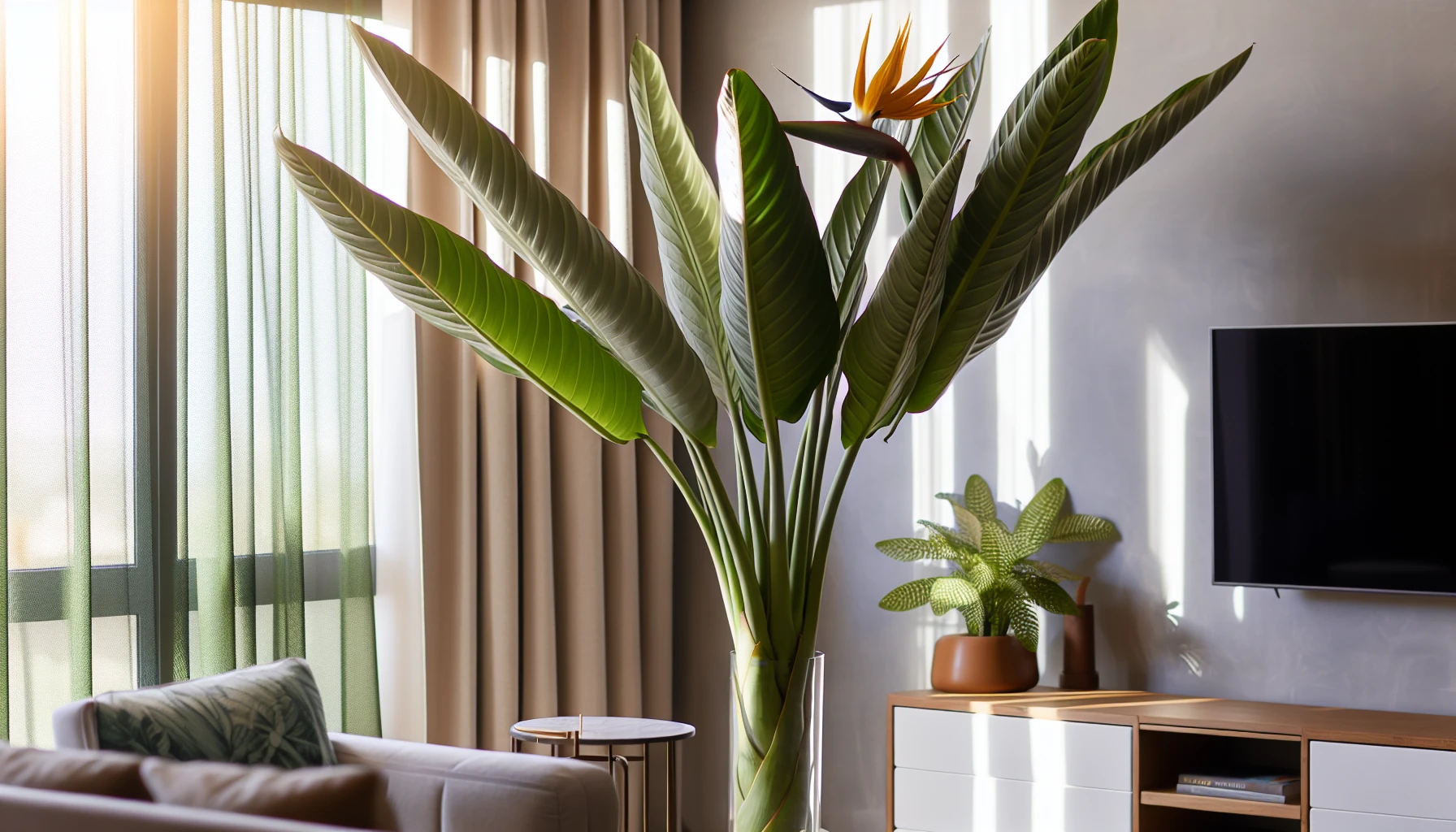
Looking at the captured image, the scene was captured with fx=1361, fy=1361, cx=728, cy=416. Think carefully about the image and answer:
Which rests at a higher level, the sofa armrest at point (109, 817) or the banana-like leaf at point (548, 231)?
the banana-like leaf at point (548, 231)

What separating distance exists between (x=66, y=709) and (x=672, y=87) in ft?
8.54

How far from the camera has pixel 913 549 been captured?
353cm

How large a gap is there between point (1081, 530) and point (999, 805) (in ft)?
2.32

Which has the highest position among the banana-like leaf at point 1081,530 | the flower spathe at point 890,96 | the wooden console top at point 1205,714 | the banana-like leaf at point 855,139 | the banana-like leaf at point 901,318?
the flower spathe at point 890,96

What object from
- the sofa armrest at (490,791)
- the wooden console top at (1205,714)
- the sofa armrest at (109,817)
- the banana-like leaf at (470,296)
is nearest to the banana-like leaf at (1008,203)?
the banana-like leaf at (470,296)

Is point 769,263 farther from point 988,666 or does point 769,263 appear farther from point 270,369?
point 988,666

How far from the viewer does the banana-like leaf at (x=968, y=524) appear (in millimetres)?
3449

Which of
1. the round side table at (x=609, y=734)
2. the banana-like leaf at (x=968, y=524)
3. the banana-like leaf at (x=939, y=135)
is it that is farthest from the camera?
the banana-like leaf at (x=968, y=524)

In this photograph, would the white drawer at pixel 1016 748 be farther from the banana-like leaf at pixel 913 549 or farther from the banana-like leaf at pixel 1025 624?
the banana-like leaf at pixel 913 549

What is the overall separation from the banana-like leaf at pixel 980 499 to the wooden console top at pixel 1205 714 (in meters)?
0.46

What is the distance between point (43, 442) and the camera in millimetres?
2764

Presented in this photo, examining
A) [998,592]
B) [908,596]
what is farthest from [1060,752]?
[908,596]

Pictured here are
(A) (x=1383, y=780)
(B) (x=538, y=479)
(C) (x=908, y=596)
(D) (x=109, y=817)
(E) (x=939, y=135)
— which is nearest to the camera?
(D) (x=109, y=817)

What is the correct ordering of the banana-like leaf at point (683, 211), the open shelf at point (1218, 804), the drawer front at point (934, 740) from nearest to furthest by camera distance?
the banana-like leaf at point (683, 211)
the open shelf at point (1218, 804)
the drawer front at point (934, 740)
